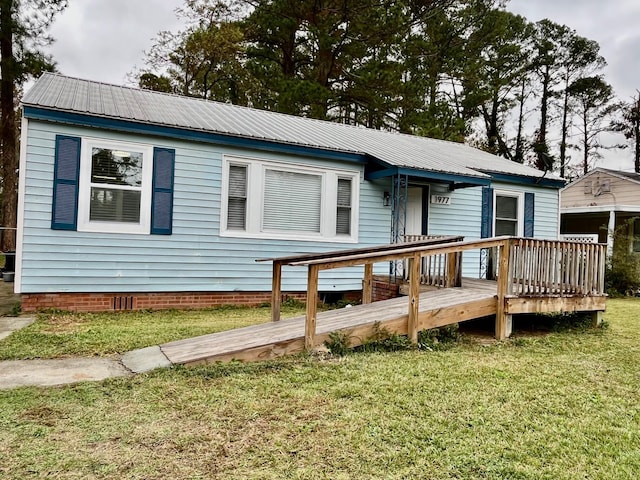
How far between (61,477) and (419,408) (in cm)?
215

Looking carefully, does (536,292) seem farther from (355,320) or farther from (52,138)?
(52,138)

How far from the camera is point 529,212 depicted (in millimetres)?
11359

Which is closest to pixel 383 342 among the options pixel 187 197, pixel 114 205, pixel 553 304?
pixel 553 304

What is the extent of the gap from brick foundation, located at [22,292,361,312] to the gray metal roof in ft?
8.94

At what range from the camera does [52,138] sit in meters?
6.75

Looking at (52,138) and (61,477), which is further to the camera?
(52,138)

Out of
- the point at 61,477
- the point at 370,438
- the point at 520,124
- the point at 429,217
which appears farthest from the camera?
the point at 520,124

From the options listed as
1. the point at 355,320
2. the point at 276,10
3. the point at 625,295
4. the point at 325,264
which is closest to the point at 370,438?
the point at 325,264

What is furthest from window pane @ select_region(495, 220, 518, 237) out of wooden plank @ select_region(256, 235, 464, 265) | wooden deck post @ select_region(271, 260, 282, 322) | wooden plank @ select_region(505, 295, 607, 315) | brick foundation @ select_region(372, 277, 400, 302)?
wooden deck post @ select_region(271, 260, 282, 322)

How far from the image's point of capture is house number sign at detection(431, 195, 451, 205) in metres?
10.1

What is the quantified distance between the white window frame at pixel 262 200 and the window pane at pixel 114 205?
1391 mm

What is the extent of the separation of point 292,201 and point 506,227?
18.6 ft

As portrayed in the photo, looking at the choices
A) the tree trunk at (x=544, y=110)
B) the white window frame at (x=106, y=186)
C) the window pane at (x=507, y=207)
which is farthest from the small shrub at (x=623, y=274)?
the tree trunk at (x=544, y=110)

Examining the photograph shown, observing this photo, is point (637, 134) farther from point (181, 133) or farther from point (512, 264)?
point (181, 133)
